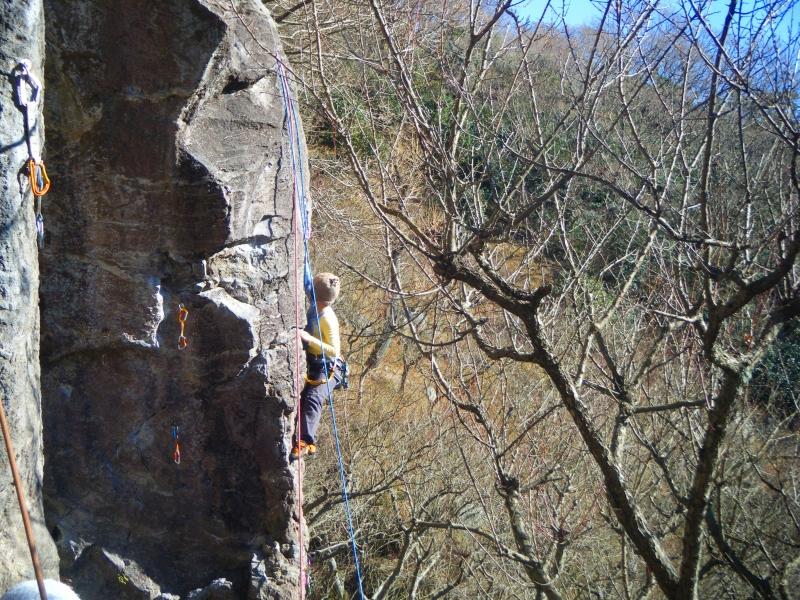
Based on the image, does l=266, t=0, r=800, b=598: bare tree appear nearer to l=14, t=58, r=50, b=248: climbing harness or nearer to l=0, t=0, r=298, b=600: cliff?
l=0, t=0, r=298, b=600: cliff

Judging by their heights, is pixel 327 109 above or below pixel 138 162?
above

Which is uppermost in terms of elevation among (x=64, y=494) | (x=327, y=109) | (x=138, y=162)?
(x=327, y=109)

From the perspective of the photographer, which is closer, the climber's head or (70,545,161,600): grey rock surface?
(70,545,161,600): grey rock surface

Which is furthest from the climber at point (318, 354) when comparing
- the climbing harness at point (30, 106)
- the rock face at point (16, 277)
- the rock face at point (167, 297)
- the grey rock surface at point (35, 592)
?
the grey rock surface at point (35, 592)

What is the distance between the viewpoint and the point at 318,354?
4758 mm

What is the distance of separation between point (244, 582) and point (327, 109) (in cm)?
287

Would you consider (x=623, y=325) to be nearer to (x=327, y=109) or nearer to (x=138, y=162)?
(x=327, y=109)

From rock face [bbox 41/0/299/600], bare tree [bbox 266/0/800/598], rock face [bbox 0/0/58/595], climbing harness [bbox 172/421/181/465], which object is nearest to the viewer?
rock face [bbox 0/0/58/595]

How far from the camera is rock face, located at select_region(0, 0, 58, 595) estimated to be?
10.3 ft

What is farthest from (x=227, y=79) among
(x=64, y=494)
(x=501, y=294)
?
(x=64, y=494)

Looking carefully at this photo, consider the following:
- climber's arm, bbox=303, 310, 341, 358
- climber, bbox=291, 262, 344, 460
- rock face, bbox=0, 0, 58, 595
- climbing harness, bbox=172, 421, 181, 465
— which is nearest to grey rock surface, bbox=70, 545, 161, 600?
climbing harness, bbox=172, 421, 181, 465

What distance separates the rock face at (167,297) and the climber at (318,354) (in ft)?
0.63

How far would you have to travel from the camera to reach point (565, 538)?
520cm

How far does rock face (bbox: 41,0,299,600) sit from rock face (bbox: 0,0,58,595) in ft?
2.29
